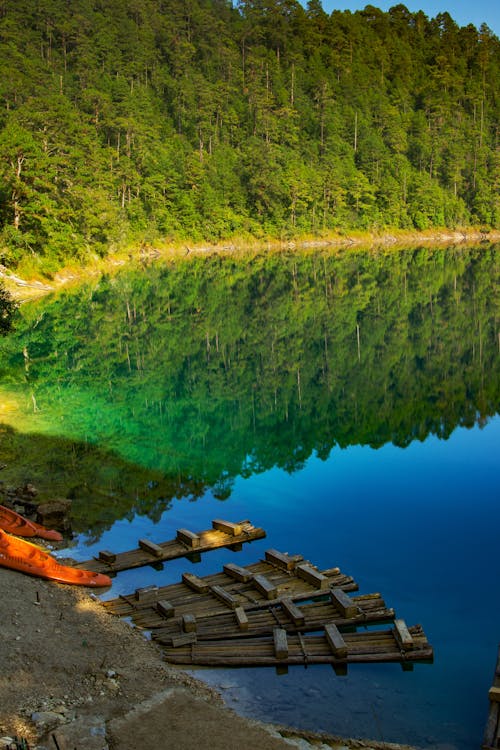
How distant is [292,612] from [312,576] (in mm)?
1376

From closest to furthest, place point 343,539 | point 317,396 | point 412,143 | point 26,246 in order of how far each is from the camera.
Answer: point 343,539 < point 317,396 < point 26,246 < point 412,143

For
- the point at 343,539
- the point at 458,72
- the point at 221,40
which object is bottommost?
the point at 343,539

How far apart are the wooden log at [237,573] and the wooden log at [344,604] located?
143 cm

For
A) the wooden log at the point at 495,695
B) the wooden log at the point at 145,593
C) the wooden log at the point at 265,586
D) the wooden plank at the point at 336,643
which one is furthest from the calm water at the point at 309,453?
the wooden log at the point at 265,586

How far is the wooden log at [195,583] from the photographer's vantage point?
12125mm

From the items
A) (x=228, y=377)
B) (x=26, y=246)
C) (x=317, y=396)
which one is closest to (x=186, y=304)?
(x=26, y=246)

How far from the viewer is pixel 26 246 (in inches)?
2080

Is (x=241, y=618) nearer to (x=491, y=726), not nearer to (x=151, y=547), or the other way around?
(x=151, y=547)

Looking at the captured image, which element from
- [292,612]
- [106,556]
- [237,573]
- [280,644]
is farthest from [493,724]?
[106,556]

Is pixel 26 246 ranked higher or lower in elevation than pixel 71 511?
higher

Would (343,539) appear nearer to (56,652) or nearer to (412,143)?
(56,652)

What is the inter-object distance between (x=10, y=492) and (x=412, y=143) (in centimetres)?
12521

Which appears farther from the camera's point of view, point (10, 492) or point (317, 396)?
point (317, 396)

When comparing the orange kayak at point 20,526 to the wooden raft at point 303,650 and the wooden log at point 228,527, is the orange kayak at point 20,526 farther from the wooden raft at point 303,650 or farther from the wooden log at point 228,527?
the wooden raft at point 303,650
